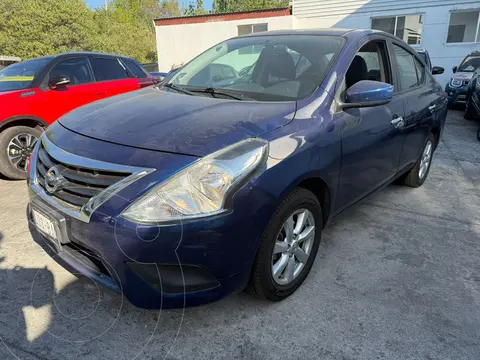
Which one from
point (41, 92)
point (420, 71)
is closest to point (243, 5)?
point (41, 92)

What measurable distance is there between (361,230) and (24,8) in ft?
88.9

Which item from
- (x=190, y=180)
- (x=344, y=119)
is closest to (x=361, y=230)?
(x=344, y=119)

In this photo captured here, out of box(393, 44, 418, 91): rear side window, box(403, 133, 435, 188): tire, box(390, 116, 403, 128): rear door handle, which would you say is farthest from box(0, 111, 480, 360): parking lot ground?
box(393, 44, 418, 91): rear side window

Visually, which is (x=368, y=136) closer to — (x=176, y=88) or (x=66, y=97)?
(x=176, y=88)

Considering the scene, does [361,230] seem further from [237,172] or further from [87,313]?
[87,313]

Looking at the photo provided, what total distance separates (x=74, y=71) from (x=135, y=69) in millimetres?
1249

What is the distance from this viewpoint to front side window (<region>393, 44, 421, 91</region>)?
3496 millimetres

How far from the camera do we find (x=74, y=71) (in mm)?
5535

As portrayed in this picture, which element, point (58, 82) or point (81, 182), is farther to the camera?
point (58, 82)

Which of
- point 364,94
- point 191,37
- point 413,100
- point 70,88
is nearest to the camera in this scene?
point 364,94

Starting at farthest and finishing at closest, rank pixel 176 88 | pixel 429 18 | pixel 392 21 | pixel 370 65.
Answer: pixel 392 21 < pixel 429 18 < pixel 370 65 < pixel 176 88

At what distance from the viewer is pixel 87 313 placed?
2262mm

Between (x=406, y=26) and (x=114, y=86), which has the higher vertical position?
(x=406, y=26)

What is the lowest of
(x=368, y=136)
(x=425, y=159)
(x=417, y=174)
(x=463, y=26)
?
(x=417, y=174)
